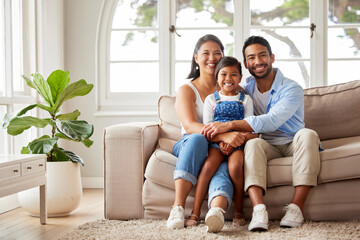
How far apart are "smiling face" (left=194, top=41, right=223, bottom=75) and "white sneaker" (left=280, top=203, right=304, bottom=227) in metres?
1.00

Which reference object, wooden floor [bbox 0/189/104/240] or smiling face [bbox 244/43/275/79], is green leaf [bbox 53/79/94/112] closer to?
wooden floor [bbox 0/189/104/240]

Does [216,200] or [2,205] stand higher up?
[216,200]

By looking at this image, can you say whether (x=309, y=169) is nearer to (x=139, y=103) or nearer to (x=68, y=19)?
(x=139, y=103)

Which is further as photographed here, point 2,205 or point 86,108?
point 86,108

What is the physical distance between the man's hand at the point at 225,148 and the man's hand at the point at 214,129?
0.07 meters

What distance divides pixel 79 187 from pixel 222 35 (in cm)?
198

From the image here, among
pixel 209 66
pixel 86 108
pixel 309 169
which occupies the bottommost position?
pixel 309 169

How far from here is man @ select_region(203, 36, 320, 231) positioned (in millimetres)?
2408

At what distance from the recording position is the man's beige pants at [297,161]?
7.94 ft

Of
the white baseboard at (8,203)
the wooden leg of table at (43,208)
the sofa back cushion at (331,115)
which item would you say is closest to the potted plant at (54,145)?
the wooden leg of table at (43,208)

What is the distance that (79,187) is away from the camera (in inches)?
121

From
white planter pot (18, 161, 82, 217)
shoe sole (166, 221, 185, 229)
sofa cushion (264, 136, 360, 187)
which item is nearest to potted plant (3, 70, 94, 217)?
white planter pot (18, 161, 82, 217)

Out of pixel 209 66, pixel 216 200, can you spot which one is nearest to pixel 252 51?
pixel 209 66

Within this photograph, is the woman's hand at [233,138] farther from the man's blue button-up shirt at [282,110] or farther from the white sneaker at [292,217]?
the white sneaker at [292,217]
